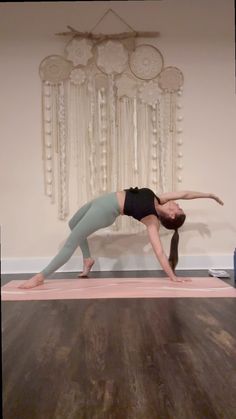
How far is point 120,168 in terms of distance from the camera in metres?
3.00

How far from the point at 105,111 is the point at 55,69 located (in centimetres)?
46

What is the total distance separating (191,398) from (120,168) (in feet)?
6.95

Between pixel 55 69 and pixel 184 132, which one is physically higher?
pixel 55 69

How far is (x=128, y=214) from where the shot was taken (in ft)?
8.66

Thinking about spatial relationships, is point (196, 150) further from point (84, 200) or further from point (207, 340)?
point (207, 340)

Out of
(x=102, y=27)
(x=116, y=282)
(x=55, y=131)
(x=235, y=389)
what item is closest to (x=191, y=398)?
(x=235, y=389)

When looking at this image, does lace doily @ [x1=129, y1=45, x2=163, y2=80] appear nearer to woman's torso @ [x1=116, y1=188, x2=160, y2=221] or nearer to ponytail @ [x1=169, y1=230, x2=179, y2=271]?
woman's torso @ [x1=116, y1=188, x2=160, y2=221]

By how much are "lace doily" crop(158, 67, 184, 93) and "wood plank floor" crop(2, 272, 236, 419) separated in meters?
1.65

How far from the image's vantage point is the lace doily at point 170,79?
299cm

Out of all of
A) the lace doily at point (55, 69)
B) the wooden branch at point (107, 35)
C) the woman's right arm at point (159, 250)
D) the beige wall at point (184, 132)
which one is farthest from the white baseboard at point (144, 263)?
the wooden branch at point (107, 35)

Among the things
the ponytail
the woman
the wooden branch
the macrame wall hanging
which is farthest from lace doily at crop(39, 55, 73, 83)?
the ponytail

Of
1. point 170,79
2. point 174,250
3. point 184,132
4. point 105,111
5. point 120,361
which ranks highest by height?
point 170,79

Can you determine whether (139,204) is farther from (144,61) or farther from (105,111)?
(144,61)

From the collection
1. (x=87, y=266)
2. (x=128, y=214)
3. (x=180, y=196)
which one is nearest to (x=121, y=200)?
(x=128, y=214)
